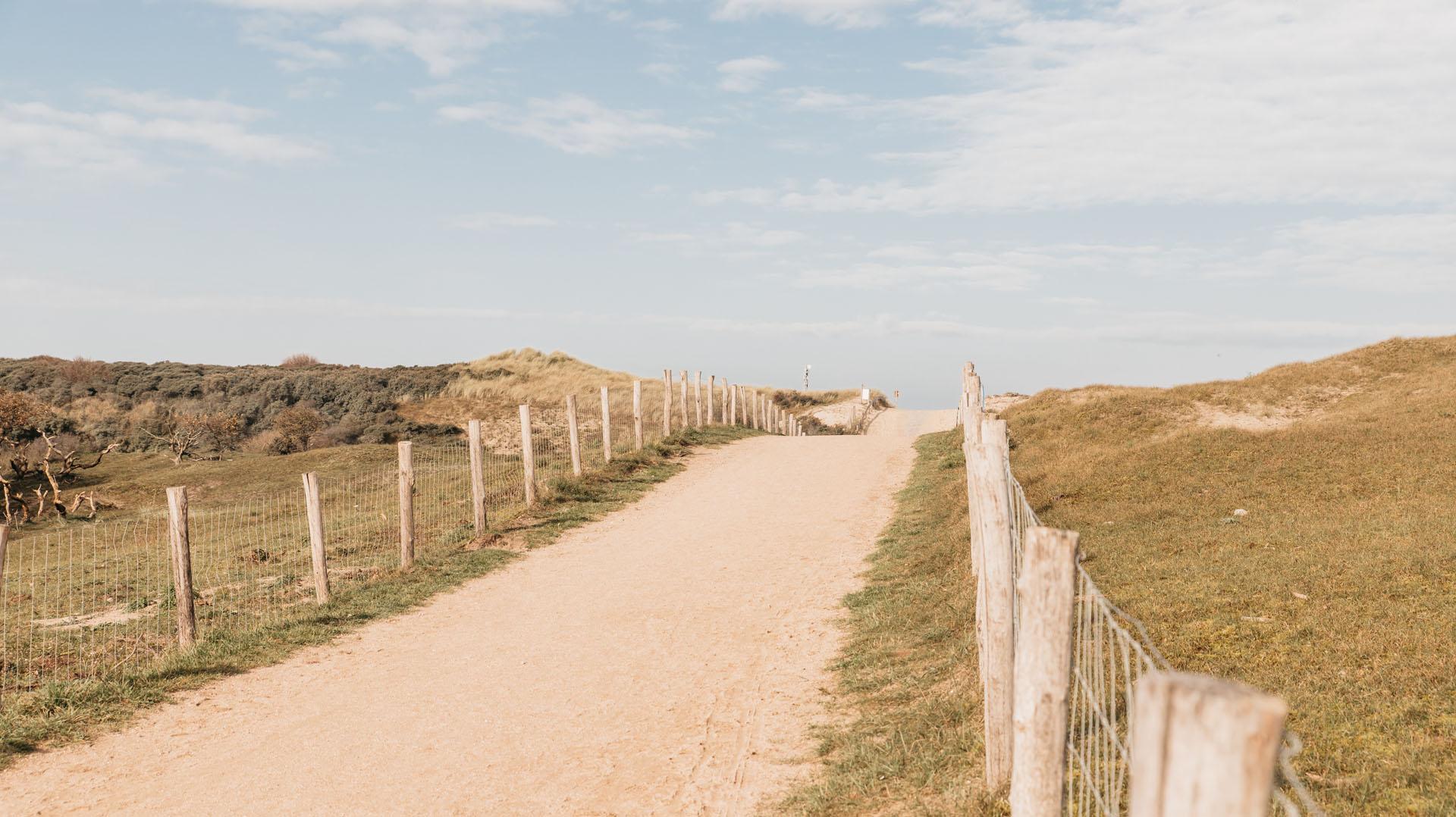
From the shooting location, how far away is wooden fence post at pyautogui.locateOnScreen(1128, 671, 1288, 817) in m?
1.90

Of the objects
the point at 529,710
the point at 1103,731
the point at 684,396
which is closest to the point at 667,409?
the point at 684,396

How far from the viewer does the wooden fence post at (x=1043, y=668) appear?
13.9 ft

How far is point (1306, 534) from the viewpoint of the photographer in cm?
1223

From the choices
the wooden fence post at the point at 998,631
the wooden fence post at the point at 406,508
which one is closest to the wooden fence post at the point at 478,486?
the wooden fence post at the point at 406,508

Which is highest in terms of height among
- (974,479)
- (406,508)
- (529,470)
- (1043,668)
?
(974,479)

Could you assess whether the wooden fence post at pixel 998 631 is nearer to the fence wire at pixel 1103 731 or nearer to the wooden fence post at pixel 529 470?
the fence wire at pixel 1103 731

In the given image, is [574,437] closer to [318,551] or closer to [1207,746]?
[318,551]

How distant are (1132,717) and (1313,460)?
14059mm

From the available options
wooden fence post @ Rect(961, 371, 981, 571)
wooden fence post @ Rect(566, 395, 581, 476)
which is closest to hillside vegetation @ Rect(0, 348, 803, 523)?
wooden fence post @ Rect(566, 395, 581, 476)

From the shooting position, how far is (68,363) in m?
54.8

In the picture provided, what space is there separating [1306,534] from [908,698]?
706cm

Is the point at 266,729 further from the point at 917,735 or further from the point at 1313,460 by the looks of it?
the point at 1313,460

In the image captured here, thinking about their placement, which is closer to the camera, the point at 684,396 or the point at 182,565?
the point at 182,565

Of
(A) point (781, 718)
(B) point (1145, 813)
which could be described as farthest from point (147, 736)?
(B) point (1145, 813)
